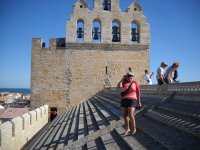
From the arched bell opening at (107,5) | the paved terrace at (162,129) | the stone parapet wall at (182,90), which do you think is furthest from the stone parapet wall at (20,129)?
the arched bell opening at (107,5)

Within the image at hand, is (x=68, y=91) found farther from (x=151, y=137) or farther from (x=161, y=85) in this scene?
(x=151, y=137)

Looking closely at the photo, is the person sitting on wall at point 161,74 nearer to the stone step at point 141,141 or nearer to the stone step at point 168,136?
the stone step at point 168,136

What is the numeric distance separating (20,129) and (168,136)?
814 cm

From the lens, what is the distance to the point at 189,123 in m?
4.15

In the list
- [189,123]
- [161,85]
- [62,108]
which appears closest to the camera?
[189,123]

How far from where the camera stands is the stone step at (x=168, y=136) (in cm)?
Result: 347

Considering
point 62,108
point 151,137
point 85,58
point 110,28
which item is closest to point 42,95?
point 62,108

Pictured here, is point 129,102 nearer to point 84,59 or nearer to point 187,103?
point 187,103

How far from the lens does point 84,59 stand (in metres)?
17.4

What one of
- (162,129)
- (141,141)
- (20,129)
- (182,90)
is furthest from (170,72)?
(20,129)

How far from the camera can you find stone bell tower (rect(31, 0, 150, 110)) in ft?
56.6

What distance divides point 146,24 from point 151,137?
1460cm

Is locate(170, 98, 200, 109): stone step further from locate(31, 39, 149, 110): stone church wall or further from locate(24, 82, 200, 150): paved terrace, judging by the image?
locate(31, 39, 149, 110): stone church wall

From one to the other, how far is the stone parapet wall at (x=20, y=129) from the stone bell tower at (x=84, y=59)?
1.82 m
